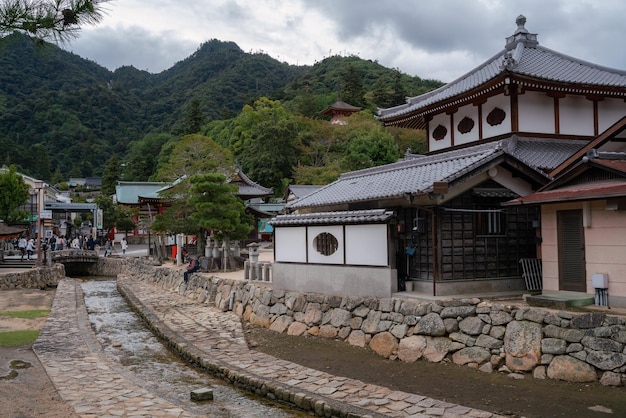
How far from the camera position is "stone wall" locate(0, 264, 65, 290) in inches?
1075

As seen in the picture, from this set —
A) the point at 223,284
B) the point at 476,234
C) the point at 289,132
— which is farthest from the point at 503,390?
the point at 289,132

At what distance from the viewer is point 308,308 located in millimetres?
14977

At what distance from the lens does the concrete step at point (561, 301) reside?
33.8 feet

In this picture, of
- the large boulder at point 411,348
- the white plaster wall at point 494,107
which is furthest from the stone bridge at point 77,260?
the large boulder at point 411,348

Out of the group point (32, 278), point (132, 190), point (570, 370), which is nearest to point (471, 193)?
point (570, 370)

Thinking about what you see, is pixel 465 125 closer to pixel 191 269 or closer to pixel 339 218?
pixel 339 218

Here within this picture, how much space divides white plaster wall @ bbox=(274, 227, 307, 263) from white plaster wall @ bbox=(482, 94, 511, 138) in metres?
7.18

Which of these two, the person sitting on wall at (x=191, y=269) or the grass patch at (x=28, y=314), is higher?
the person sitting on wall at (x=191, y=269)

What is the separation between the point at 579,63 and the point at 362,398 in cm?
1516

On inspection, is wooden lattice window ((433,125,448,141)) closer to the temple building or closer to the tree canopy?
the temple building

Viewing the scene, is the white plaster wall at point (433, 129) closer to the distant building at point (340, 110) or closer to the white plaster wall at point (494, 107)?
the white plaster wall at point (494, 107)

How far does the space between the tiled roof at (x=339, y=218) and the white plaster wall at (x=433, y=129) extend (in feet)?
20.7

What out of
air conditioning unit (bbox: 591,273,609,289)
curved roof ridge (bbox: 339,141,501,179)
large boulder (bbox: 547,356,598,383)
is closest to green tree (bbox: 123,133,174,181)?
curved roof ridge (bbox: 339,141,501,179)

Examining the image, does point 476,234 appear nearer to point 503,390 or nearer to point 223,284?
point 503,390
